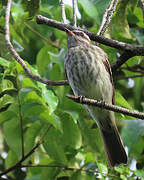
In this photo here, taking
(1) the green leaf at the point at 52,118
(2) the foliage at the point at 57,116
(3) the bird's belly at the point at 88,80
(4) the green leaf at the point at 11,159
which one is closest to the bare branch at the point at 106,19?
(2) the foliage at the point at 57,116

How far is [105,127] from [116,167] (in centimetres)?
70

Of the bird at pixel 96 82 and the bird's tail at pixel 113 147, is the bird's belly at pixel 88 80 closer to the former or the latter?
the bird at pixel 96 82

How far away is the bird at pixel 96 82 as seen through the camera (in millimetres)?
3592

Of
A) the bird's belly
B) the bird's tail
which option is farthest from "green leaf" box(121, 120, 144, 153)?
the bird's belly

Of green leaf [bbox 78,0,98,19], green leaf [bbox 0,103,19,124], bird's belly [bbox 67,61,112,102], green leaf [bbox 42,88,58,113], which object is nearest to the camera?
green leaf [bbox 42,88,58,113]

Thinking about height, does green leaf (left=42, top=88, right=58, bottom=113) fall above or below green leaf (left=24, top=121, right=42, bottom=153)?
above

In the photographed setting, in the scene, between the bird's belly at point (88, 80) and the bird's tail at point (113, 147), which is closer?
the bird's belly at point (88, 80)

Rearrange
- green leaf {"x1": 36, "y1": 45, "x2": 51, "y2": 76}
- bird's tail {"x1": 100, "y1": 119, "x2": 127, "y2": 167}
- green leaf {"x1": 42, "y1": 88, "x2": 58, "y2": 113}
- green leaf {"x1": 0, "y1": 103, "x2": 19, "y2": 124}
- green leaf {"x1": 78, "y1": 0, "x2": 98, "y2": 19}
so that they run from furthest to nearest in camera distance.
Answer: green leaf {"x1": 36, "y1": 45, "x2": 51, "y2": 76}, bird's tail {"x1": 100, "y1": 119, "x2": 127, "y2": 167}, green leaf {"x1": 0, "y1": 103, "x2": 19, "y2": 124}, green leaf {"x1": 78, "y1": 0, "x2": 98, "y2": 19}, green leaf {"x1": 42, "y1": 88, "x2": 58, "y2": 113}

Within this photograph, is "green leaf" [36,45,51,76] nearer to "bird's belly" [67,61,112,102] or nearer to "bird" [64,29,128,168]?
"bird" [64,29,128,168]

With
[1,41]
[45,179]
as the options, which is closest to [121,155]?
[45,179]

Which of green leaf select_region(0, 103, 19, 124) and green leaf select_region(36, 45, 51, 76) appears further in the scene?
green leaf select_region(36, 45, 51, 76)

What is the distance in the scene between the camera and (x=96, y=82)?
3.59 m

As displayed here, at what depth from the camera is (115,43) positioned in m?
2.08

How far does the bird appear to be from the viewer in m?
3.59
